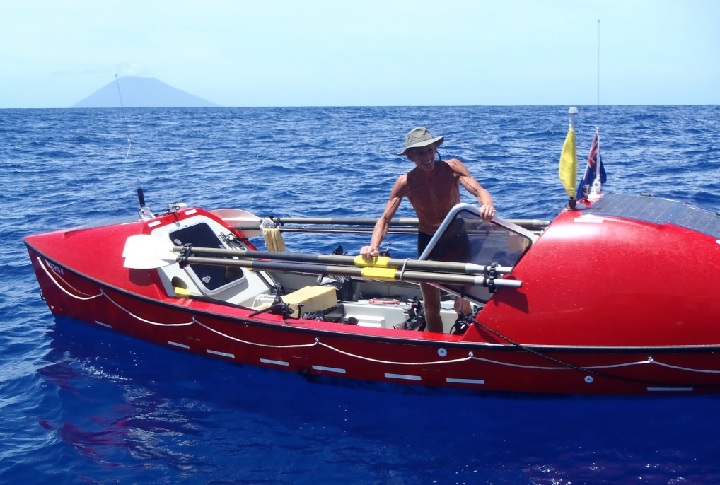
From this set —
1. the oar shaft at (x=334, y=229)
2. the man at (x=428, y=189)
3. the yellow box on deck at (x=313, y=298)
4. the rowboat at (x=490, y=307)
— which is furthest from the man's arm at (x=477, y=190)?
the yellow box on deck at (x=313, y=298)

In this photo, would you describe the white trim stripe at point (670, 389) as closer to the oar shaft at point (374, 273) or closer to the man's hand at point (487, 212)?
the oar shaft at point (374, 273)

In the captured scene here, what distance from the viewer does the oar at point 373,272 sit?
20.8 ft

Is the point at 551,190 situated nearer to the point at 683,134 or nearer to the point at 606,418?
the point at 606,418

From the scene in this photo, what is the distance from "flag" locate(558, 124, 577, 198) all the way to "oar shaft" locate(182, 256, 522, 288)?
106 cm

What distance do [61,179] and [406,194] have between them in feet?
65.6

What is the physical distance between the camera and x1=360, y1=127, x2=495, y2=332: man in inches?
266

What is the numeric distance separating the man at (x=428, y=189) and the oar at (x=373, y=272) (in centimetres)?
23

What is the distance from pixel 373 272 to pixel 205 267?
10.4 ft

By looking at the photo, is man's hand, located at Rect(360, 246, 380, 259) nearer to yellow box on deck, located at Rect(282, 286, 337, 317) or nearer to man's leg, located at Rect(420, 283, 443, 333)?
man's leg, located at Rect(420, 283, 443, 333)

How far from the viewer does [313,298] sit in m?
8.40

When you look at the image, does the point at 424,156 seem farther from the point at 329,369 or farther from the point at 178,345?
the point at 178,345

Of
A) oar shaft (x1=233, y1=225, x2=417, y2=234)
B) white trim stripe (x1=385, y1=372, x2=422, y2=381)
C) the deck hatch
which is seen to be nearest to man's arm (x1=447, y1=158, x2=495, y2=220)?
the deck hatch

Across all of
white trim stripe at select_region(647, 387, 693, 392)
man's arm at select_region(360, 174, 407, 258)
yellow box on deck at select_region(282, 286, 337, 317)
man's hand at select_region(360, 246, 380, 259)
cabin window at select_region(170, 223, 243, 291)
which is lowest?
white trim stripe at select_region(647, 387, 693, 392)

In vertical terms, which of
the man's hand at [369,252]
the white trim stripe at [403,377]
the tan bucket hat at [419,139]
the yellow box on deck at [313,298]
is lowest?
the white trim stripe at [403,377]
